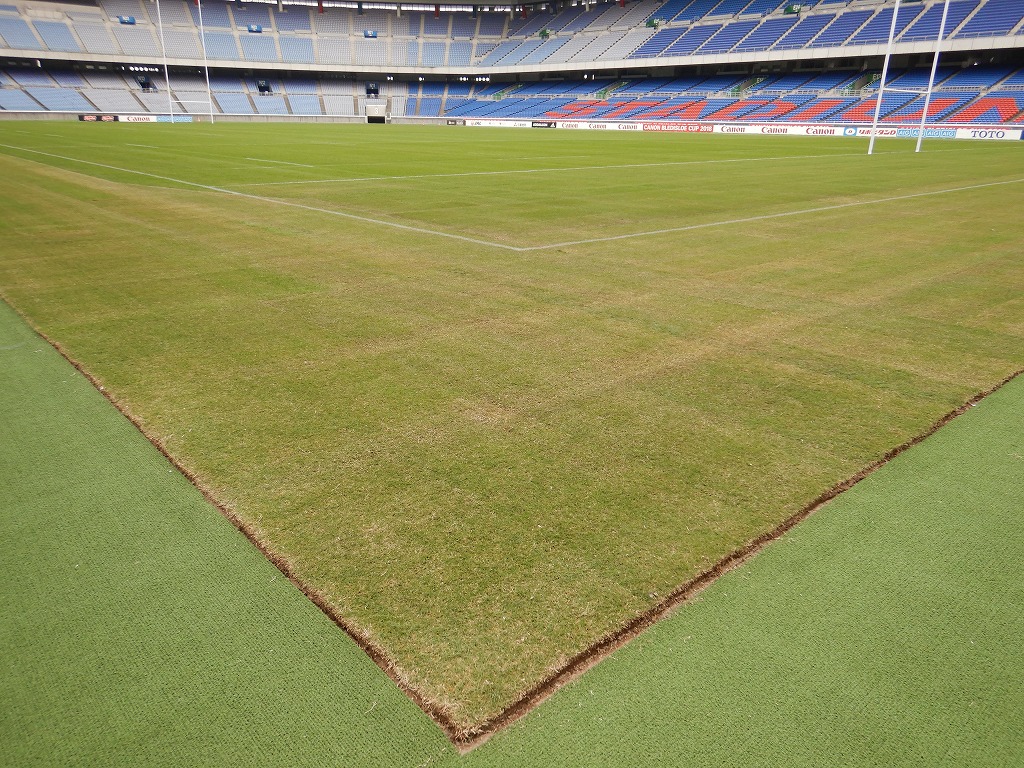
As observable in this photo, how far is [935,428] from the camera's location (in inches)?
164

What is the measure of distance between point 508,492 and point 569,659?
1134 mm

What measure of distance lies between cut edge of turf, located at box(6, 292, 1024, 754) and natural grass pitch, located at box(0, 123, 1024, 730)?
3 cm

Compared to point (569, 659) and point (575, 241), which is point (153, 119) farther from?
point (569, 659)

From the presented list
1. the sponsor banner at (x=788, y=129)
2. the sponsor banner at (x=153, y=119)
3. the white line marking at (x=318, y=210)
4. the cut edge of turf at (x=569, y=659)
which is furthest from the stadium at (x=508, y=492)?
the sponsor banner at (x=153, y=119)

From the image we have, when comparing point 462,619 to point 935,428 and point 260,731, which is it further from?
point 935,428

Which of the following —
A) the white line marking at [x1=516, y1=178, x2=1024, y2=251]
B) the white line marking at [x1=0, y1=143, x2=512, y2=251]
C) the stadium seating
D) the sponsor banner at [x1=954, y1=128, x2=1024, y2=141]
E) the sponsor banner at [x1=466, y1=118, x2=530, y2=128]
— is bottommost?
the white line marking at [x1=516, y1=178, x2=1024, y2=251]

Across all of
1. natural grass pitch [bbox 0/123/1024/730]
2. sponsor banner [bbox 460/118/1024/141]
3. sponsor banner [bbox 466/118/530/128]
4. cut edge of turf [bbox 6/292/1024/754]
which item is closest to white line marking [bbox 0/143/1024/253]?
natural grass pitch [bbox 0/123/1024/730]

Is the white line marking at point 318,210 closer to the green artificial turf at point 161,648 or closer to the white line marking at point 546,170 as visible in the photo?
the white line marking at point 546,170

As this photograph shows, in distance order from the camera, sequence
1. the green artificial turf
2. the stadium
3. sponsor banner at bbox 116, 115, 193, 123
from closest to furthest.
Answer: the green artificial turf → the stadium → sponsor banner at bbox 116, 115, 193, 123

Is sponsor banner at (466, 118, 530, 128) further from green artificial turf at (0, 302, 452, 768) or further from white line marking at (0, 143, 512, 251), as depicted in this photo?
green artificial turf at (0, 302, 452, 768)

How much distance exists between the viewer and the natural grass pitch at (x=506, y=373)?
9.09 feet

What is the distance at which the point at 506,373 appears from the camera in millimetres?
4855

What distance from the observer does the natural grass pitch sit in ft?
9.09

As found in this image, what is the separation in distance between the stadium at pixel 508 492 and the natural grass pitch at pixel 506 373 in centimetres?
3
